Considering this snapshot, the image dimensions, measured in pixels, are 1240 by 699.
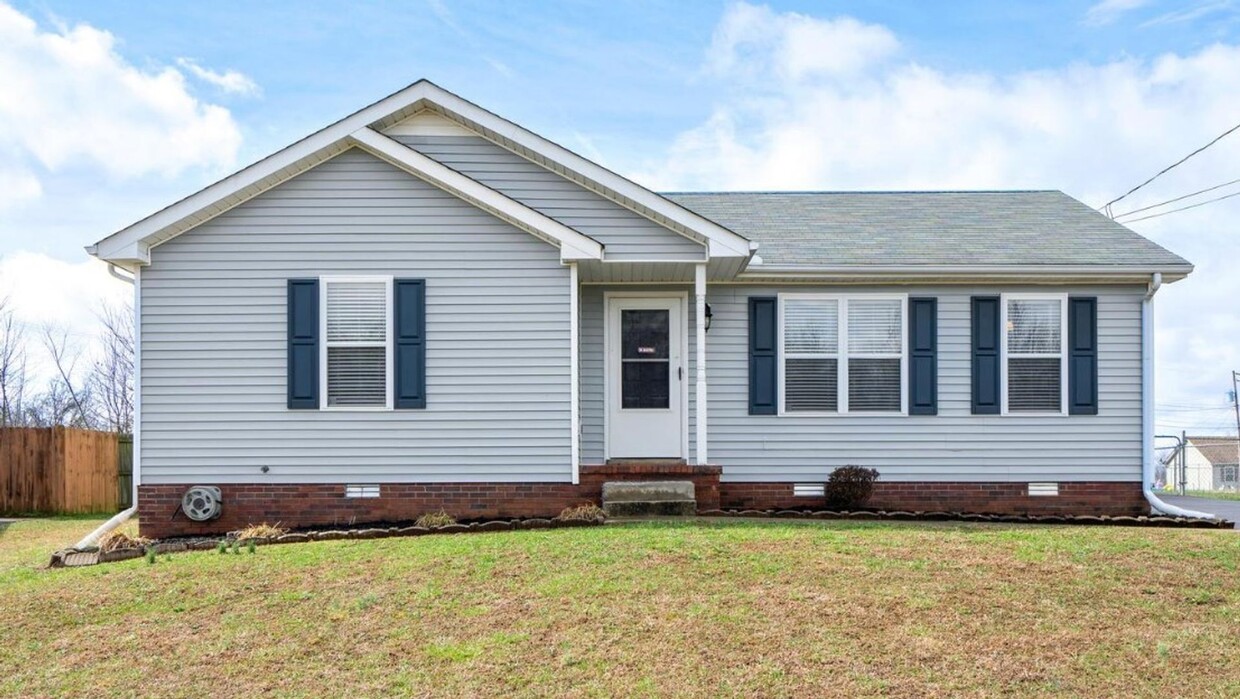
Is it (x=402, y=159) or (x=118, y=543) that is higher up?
(x=402, y=159)

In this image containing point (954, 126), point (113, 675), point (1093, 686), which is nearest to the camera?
point (1093, 686)

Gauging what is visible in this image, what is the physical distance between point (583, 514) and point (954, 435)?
4.84 m

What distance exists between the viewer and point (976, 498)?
1188 centimetres

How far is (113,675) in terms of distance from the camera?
585cm

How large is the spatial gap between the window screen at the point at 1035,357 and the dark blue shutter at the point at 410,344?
22.8 ft

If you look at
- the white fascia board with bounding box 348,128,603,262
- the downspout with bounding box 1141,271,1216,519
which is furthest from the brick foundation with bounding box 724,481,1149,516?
the white fascia board with bounding box 348,128,603,262

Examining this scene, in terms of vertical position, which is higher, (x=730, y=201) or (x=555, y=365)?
(x=730, y=201)

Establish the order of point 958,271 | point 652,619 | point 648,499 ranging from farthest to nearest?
point 958,271 → point 648,499 → point 652,619

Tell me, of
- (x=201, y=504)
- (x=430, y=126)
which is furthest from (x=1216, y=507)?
(x=201, y=504)

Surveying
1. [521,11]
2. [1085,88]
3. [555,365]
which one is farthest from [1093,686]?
[1085,88]

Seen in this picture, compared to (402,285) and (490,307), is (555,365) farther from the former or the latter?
(402,285)

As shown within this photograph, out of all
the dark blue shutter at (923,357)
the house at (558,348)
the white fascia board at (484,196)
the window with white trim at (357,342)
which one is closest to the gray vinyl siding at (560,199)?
the house at (558,348)

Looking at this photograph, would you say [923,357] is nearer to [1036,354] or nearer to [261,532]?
[1036,354]

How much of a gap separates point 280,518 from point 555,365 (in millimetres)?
3346
